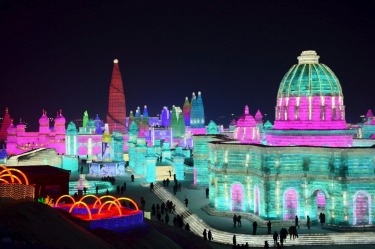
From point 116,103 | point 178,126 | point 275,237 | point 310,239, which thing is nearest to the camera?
point 275,237

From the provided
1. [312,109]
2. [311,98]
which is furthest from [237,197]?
[311,98]

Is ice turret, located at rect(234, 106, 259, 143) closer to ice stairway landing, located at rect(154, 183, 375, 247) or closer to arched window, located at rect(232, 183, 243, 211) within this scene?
arched window, located at rect(232, 183, 243, 211)

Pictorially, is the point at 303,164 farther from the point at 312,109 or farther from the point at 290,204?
the point at 312,109

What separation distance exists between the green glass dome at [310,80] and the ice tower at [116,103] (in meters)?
64.1

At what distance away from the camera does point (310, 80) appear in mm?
42812

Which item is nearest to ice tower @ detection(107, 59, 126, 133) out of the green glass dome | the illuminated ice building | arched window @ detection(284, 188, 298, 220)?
the illuminated ice building

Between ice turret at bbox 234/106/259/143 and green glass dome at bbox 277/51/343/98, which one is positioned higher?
green glass dome at bbox 277/51/343/98

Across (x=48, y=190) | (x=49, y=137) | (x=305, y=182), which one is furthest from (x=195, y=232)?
(x=49, y=137)

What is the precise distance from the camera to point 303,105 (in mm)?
42906

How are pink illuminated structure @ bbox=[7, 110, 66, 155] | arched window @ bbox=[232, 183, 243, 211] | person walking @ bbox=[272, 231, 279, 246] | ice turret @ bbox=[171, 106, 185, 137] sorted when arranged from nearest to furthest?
person walking @ bbox=[272, 231, 279, 246] → arched window @ bbox=[232, 183, 243, 211] → pink illuminated structure @ bbox=[7, 110, 66, 155] → ice turret @ bbox=[171, 106, 185, 137]

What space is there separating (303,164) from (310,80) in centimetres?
852

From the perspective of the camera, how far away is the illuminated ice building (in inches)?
1399

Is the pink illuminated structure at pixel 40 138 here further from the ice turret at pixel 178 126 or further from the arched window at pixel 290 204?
the arched window at pixel 290 204

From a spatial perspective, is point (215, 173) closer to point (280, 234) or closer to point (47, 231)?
point (280, 234)
